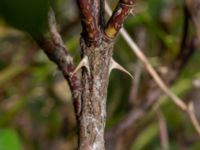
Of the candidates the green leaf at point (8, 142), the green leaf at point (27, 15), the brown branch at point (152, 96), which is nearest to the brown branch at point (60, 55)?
the green leaf at point (27, 15)

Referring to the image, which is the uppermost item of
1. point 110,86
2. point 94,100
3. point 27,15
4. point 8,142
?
point 27,15

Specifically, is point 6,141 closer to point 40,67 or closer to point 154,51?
point 40,67

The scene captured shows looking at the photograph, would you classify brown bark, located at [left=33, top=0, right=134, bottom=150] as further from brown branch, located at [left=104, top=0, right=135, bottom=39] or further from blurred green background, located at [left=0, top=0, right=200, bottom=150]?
blurred green background, located at [left=0, top=0, right=200, bottom=150]

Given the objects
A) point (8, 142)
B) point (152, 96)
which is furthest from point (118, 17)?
point (152, 96)

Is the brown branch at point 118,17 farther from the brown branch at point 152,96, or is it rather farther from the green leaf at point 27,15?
the brown branch at point 152,96

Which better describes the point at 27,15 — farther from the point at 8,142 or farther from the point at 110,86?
the point at 110,86

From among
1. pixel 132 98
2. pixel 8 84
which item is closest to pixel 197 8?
pixel 132 98

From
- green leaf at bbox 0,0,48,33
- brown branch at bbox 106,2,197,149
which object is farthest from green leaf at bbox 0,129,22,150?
green leaf at bbox 0,0,48,33
